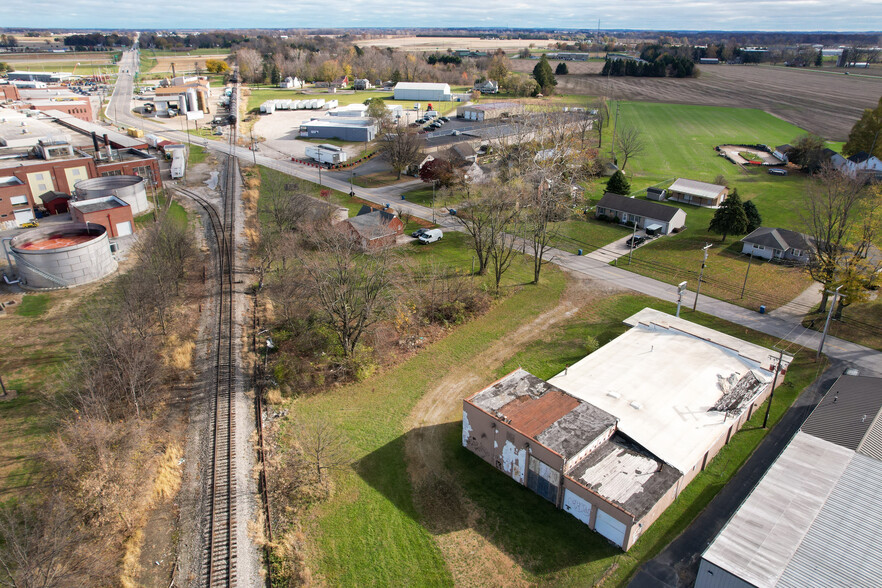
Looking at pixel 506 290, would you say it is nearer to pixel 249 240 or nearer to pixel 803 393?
pixel 803 393

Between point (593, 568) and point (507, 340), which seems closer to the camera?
point (593, 568)

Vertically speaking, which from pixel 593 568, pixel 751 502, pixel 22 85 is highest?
pixel 22 85

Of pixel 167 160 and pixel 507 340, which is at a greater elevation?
pixel 167 160

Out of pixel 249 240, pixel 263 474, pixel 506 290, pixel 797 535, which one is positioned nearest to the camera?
pixel 797 535

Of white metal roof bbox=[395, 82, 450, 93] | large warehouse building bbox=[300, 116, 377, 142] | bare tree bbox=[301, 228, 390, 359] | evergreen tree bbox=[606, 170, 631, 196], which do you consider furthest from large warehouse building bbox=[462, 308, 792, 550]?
white metal roof bbox=[395, 82, 450, 93]

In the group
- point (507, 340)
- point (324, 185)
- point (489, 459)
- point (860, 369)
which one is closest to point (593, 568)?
point (489, 459)

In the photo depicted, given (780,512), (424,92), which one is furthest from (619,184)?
(424,92)

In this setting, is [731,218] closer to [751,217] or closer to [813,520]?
[751,217]
